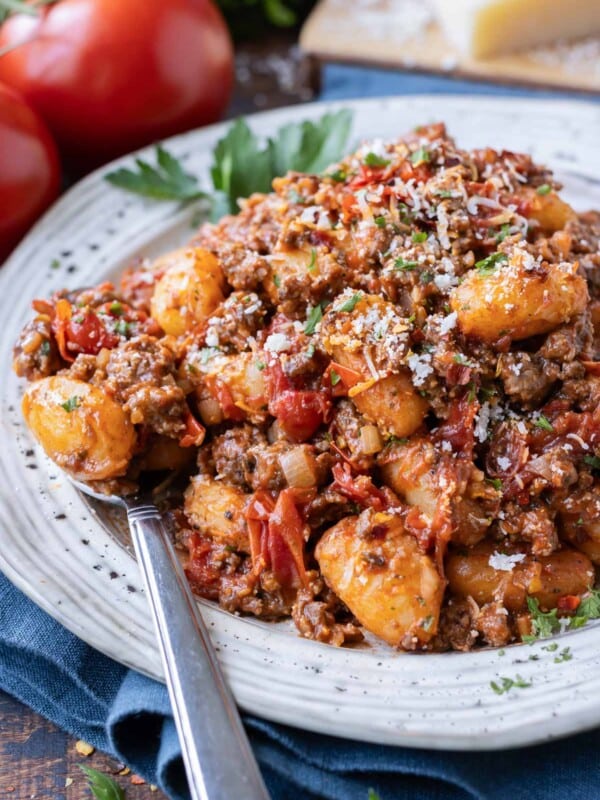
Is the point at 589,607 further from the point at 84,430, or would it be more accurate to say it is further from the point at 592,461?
the point at 84,430

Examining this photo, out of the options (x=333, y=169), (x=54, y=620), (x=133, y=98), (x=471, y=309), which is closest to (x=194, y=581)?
(x=54, y=620)

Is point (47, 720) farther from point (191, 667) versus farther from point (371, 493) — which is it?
point (371, 493)

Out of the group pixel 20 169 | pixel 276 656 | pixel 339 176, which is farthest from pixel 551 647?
pixel 20 169

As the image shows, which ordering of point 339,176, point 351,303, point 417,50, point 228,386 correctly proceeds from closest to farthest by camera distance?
point 351,303, point 228,386, point 339,176, point 417,50

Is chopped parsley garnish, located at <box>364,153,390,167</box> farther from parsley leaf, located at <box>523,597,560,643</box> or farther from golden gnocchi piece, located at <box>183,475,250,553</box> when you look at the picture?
parsley leaf, located at <box>523,597,560,643</box>

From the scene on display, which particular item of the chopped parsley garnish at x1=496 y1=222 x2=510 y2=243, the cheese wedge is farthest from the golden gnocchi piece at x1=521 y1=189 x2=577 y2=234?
the cheese wedge

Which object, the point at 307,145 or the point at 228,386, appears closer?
the point at 228,386

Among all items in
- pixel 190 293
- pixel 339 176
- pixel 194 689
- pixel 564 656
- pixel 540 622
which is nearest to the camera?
pixel 194 689
